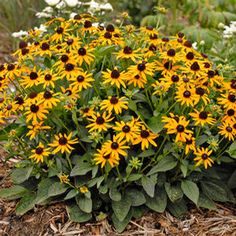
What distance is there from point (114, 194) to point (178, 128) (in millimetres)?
472

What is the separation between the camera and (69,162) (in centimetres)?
250

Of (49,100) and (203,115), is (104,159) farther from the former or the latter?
(203,115)

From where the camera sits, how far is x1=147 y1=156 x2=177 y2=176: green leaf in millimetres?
→ 2471

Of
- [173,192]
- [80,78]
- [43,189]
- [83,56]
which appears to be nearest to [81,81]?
[80,78]

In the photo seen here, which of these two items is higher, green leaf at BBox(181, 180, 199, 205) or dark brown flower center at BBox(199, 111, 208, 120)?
dark brown flower center at BBox(199, 111, 208, 120)

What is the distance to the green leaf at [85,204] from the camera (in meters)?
2.50

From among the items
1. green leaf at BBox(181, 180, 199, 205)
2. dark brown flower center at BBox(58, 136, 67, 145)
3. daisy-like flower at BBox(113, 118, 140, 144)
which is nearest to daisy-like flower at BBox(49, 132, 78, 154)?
dark brown flower center at BBox(58, 136, 67, 145)

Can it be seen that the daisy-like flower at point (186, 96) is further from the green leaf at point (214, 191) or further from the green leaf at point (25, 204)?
the green leaf at point (25, 204)

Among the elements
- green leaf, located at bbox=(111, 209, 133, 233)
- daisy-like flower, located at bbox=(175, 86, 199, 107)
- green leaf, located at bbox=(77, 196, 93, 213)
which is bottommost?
green leaf, located at bbox=(111, 209, 133, 233)

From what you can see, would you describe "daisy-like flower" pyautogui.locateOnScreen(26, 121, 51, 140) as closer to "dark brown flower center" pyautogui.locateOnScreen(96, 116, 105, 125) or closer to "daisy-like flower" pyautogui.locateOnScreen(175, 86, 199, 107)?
"dark brown flower center" pyautogui.locateOnScreen(96, 116, 105, 125)

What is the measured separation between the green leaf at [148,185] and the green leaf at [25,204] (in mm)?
625

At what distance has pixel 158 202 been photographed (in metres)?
2.59

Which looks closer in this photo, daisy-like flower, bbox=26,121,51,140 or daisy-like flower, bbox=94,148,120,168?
daisy-like flower, bbox=94,148,120,168

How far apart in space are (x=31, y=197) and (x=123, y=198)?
0.51 m
